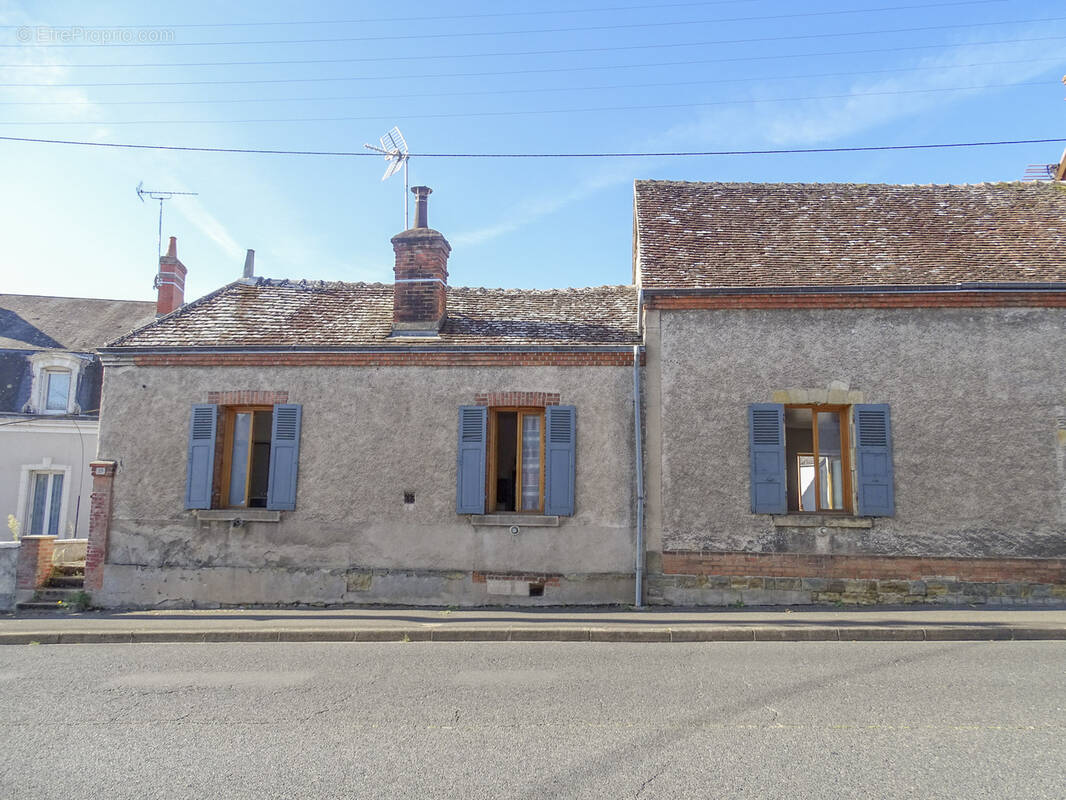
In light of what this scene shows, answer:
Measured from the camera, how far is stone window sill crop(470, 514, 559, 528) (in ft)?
34.8

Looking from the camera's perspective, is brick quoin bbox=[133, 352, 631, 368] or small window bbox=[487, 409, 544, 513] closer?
brick quoin bbox=[133, 352, 631, 368]

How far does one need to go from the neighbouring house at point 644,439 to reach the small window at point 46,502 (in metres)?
8.46

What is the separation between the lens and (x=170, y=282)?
15.9 m

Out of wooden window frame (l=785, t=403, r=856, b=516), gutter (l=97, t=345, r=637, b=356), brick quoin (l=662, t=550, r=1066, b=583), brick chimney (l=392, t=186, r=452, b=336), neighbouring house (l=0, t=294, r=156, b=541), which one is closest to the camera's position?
Answer: brick quoin (l=662, t=550, r=1066, b=583)

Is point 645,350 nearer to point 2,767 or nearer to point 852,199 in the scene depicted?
point 852,199

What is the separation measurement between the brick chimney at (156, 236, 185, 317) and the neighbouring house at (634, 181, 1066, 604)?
412 inches

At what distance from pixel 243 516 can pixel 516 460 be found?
4.11 metres

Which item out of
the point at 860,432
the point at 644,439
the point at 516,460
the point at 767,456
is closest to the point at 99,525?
the point at 516,460

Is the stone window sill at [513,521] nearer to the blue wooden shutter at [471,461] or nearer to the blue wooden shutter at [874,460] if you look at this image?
the blue wooden shutter at [471,461]

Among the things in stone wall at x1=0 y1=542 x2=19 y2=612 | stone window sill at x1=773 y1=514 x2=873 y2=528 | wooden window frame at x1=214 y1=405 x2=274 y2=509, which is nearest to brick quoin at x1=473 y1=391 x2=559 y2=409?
wooden window frame at x1=214 y1=405 x2=274 y2=509

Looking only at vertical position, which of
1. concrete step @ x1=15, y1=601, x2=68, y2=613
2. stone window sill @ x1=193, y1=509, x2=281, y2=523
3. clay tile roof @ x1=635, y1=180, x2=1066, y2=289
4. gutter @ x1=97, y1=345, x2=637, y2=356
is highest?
clay tile roof @ x1=635, y1=180, x2=1066, y2=289

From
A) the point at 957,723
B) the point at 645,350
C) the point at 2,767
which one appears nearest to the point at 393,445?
the point at 645,350

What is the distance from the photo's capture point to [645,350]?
10711mm

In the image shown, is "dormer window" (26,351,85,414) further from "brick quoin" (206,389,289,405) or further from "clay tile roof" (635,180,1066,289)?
"clay tile roof" (635,180,1066,289)
